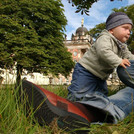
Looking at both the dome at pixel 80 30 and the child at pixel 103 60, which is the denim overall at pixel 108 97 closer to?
the child at pixel 103 60

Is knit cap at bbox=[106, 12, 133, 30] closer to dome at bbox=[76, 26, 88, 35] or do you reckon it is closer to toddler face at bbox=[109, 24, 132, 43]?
toddler face at bbox=[109, 24, 132, 43]

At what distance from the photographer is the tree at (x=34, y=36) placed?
13.0 metres

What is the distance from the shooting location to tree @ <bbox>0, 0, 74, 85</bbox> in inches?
511

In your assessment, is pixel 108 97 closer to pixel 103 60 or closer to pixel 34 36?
pixel 103 60

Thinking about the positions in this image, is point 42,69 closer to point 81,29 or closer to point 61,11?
Result: point 61,11

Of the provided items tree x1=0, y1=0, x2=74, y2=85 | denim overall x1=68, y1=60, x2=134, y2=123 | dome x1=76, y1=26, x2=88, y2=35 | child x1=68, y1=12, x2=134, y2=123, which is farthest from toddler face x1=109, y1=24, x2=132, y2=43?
dome x1=76, y1=26, x2=88, y2=35

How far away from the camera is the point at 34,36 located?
1370 cm

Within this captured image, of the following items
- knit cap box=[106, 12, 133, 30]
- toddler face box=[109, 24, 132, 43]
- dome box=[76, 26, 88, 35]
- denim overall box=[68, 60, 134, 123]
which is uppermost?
dome box=[76, 26, 88, 35]

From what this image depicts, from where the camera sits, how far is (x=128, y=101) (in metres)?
1.58

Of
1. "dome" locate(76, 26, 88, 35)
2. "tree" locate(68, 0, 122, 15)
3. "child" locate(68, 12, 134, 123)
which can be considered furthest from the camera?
"dome" locate(76, 26, 88, 35)

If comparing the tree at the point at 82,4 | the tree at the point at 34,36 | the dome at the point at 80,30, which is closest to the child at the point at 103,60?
the tree at the point at 82,4

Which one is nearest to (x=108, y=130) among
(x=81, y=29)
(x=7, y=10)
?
(x=7, y=10)

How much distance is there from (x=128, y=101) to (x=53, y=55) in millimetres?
13012

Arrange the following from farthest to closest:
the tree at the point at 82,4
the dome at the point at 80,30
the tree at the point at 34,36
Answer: the dome at the point at 80,30 → the tree at the point at 34,36 → the tree at the point at 82,4
